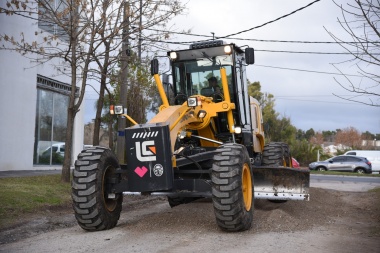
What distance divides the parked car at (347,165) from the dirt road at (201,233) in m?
27.8

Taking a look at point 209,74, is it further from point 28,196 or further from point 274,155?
point 28,196

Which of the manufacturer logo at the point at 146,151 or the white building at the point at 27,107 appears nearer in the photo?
the manufacturer logo at the point at 146,151

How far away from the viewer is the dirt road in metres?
7.25

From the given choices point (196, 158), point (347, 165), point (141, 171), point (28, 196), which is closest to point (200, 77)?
point (196, 158)

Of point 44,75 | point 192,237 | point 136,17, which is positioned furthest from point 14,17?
point 192,237

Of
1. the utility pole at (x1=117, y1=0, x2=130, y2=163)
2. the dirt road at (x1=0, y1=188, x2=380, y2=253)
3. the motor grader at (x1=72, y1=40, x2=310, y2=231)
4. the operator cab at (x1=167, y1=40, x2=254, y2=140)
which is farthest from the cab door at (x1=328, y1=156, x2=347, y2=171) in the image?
the operator cab at (x1=167, y1=40, x2=254, y2=140)

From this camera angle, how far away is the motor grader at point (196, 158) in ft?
27.0

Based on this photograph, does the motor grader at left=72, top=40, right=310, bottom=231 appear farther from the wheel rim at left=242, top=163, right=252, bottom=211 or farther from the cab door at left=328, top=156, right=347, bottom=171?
the cab door at left=328, top=156, right=347, bottom=171

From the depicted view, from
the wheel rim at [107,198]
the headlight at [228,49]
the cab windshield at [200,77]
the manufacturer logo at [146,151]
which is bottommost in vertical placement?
the wheel rim at [107,198]

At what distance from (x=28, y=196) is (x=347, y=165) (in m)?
30.7

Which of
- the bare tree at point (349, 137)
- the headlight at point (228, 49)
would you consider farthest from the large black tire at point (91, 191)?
Result: the bare tree at point (349, 137)

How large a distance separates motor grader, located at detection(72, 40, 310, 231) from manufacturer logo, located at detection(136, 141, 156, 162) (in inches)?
0.6

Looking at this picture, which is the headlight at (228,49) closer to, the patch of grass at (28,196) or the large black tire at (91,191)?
the large black tire at (91,191)

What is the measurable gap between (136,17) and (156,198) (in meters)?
5.21
